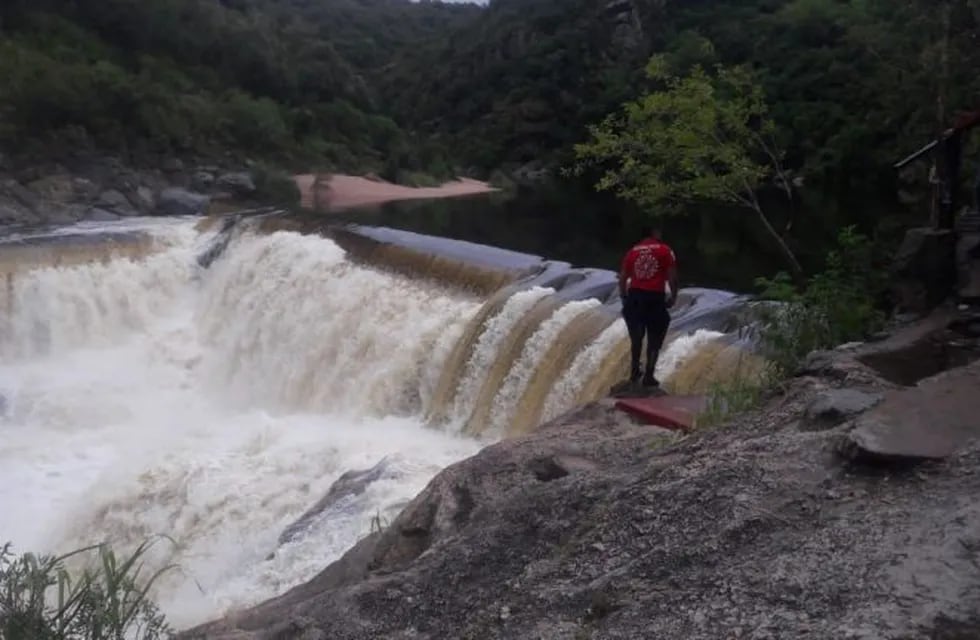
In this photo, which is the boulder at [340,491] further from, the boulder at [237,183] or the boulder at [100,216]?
the boulder at [237,183]

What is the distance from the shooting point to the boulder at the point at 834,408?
164 inches

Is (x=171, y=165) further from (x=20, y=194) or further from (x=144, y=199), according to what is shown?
(x=20, y=194)

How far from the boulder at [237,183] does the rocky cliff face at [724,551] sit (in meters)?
26.4

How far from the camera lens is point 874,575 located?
9.89 feet

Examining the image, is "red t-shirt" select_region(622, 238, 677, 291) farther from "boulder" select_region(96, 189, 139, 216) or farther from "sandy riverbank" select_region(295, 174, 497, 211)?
"sandy riverbank" select_region(295, 174, 497, 211)

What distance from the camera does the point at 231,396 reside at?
1420cm

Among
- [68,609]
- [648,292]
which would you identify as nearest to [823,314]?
[648,292]

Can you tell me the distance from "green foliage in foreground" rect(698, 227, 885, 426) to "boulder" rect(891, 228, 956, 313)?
248mm

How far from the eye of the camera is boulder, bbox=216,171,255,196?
30.1m

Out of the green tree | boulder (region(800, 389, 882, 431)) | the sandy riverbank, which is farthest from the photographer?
the sandy riverbank

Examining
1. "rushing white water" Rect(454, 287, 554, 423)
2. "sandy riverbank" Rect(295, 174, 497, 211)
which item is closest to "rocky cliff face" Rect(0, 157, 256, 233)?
"sandy riverbank" Rect(295, 174, 497, 211)

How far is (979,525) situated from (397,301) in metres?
10.1

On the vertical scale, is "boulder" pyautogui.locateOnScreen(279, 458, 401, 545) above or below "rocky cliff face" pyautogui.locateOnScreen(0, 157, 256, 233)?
below

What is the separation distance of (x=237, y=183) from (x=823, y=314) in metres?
25.7
